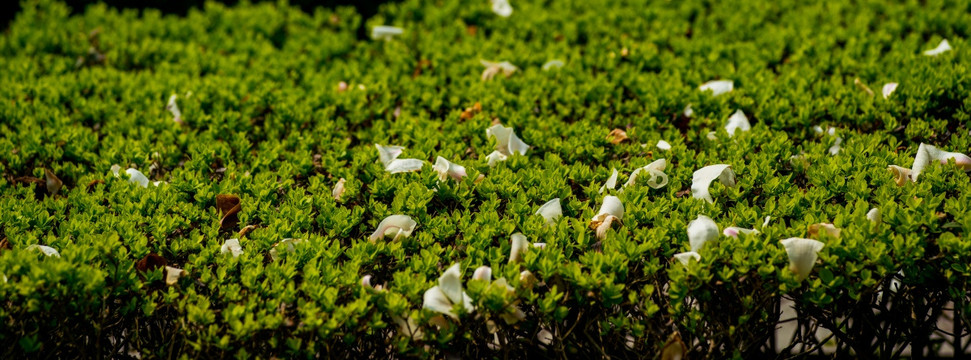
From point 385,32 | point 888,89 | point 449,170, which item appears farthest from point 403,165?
point 888,89

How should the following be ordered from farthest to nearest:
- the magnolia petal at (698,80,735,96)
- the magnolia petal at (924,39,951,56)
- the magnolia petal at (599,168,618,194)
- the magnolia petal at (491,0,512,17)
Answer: the magnolia petal at (491,0,512,17), the magnolia petal at (924,39,951,56), the magnolia petal at (698,80,735,96), the magnolia petal at (599,168,618,194)

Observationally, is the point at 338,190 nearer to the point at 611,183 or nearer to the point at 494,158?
the point at 494,158

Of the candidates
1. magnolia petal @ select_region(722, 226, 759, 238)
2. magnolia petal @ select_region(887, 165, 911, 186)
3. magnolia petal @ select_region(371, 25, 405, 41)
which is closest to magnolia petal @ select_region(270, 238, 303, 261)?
magnolia petal @ select_region(722, 226, 759, 238)

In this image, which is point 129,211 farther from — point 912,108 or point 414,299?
point 912,108

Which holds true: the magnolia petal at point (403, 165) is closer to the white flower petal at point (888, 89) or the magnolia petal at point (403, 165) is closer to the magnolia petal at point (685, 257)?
the magnolia petal at point (685, 257)

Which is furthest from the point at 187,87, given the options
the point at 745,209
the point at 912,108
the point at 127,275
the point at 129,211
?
the point at 912,108

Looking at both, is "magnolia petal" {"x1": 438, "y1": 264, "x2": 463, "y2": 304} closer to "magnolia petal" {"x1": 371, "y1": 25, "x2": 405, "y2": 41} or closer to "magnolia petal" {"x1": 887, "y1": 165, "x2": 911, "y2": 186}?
"magnolia petal" {"x1": 887, "y1": 165, "x2": 911, "y2": 186}
